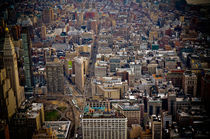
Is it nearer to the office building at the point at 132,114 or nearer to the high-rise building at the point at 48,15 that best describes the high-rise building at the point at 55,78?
the office building at the point at 132,114

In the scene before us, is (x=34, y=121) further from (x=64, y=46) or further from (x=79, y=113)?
(x=64, y=46)

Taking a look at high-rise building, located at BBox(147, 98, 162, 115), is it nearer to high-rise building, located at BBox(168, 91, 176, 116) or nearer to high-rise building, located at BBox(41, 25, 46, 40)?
high-rise building, located at BBox(168, 91, 176, 116)

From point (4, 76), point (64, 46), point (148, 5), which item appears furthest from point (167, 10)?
point (4, 76)

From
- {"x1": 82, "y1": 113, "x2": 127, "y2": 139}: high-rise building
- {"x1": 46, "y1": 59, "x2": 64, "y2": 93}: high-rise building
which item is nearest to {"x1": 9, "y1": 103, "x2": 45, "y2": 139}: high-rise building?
{"x1": 82, "y1": 113, "x2": 127, "y2": 139}: high-rise building

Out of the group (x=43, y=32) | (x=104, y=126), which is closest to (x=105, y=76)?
(x=104, y=126)

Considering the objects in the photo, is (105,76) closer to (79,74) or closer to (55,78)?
(79,74)

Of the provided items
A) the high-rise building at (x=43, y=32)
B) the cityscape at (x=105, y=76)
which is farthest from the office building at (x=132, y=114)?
the high-rise building at (x=43, y=32)
